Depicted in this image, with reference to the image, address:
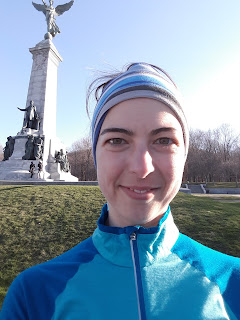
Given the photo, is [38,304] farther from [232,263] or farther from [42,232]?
[42,232]

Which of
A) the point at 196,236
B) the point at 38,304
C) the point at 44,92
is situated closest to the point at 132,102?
the point at 38,304

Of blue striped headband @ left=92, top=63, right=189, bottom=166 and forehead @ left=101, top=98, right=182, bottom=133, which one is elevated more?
blue striped headband @ left=92, top=63, right=189, bottom=166

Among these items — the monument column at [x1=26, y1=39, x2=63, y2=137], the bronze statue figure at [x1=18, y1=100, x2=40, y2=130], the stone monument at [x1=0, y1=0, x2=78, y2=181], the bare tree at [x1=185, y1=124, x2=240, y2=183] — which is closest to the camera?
the stone monument at [x1=0, y1=0, x2=78, y2=181]

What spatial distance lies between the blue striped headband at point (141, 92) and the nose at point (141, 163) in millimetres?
305

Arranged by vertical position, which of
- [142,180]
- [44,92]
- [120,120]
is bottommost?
[142,180]

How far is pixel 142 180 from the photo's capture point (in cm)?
110

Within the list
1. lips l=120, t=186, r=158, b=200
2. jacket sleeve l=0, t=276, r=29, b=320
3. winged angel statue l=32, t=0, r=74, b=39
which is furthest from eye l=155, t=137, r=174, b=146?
winged angel statue l=32, t=0, r=74, b=39

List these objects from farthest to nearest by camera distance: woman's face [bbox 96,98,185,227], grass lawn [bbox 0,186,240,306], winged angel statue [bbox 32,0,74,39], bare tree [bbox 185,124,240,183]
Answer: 1. bare tree [bbox 185,124,240,183]
2. winged angel statue [bbox 32,0,74,39]
3. grass lawn [bbox 0,186,240,306]
4. woman's face [bbox 96,98,185,227]

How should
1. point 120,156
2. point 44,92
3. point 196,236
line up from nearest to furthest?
point 120,156 → point 196,236 → point 44,92

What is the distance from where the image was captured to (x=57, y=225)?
6.64 m

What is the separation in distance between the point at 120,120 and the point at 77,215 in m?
6.72

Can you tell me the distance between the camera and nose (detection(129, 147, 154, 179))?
1.06m

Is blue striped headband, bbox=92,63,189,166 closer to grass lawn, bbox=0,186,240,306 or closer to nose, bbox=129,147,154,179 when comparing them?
nose, bbox=129,147,154,179

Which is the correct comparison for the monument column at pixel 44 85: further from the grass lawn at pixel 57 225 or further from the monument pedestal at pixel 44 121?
the grass lawn at pixel 57 225
